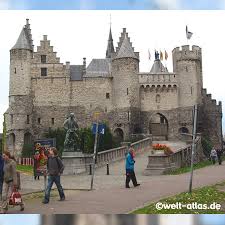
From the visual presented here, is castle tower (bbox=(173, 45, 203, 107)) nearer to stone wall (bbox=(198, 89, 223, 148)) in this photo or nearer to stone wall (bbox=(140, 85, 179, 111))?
stone wall (bbox=(140, 85, 179, 111))

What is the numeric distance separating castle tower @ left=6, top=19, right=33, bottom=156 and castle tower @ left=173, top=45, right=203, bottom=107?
1520 cm

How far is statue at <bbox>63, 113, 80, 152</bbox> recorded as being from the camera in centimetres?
2067

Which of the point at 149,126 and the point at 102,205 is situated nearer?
the point at 102,205

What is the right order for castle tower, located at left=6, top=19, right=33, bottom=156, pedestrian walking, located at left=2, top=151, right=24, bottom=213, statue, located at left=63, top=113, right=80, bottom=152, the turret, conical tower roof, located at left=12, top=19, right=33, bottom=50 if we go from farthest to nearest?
the turret → conical tower roof, located at left=12, top=19, right=33, bottom=50 → castle tower, located at left=6, top=19, right=33, bottom=156 → statue, located at left=63, top=113, right=80, bottom=152 → pedestrian walking, located at left=2, top=151, right=24, bottom=213

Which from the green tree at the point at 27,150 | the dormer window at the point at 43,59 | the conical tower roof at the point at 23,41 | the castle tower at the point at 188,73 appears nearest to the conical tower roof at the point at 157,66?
the castle tower at the point at 188,73

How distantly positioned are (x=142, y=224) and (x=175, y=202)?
1.12 metres

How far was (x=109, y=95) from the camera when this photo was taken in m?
49.3

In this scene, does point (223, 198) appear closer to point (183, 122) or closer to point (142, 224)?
point (142, 224)

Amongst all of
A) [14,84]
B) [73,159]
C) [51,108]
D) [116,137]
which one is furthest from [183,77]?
[73,159]

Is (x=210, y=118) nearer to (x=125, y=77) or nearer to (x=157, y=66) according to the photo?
(x=125, y=77)

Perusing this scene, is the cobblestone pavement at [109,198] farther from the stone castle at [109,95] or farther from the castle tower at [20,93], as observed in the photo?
the stone castle at [109,95]

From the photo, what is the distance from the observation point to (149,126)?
49.9 meters

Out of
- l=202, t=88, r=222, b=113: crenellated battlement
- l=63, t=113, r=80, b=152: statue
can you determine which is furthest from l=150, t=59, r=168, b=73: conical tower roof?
l=63, t=113, r=80, b=152: statue

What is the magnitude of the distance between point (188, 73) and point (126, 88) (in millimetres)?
6746
